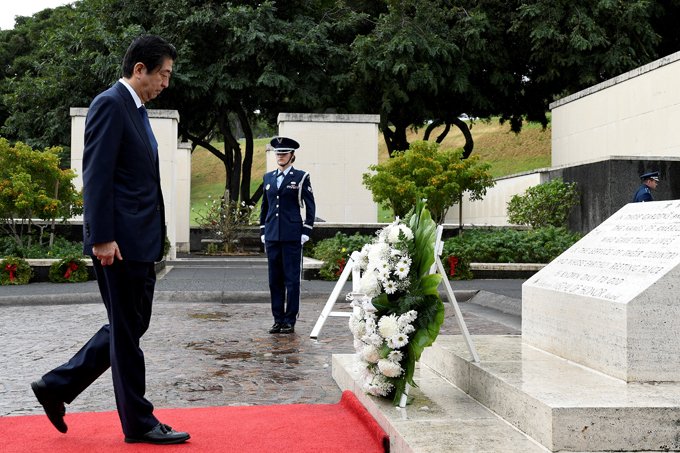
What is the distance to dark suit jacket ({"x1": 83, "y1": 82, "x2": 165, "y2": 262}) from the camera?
4648 millimetres

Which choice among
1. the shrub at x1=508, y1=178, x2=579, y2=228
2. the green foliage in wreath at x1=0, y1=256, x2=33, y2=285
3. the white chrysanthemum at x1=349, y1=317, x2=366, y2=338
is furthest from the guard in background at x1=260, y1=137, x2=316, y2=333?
the shrub at x1=508, y1=178, x2=579, y2=228

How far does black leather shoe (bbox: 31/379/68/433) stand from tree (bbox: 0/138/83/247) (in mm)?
12127

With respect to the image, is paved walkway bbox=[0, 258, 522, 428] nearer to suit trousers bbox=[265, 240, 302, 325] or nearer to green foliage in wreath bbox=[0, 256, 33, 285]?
suit trousers bbox=[265, 240, 302, 325]

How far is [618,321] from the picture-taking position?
507cm

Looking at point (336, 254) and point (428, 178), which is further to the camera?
point (428, 178)

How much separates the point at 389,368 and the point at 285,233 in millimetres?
4834

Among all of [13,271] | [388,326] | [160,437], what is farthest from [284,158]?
[13,271]

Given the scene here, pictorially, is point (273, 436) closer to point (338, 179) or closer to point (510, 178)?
point (338, 179)

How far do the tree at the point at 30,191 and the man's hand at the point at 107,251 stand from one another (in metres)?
12.4

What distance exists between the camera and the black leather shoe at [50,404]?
4801 mm

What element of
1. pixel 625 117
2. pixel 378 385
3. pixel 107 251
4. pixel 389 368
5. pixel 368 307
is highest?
pixel 625 117

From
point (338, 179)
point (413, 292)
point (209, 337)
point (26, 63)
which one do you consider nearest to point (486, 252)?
point (338, 179)

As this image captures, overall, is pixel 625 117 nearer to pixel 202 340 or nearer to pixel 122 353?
pixel 202 340

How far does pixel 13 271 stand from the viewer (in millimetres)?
15734
